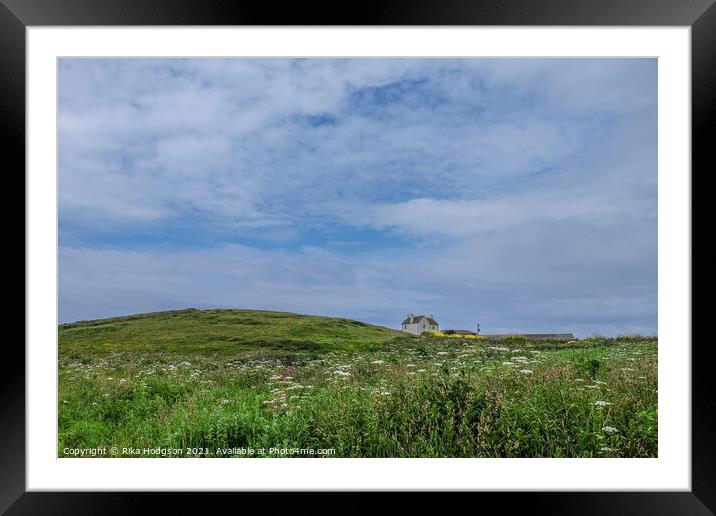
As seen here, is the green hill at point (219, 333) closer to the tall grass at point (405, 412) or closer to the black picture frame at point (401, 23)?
the tall grass at point (405, 412)

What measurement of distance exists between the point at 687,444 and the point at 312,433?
2.47 m

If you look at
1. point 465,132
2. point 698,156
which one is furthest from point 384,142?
point 698,156

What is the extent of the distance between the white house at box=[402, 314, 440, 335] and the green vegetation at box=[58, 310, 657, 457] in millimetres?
1969

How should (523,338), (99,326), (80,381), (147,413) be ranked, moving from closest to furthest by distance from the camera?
(147,413) → (80,381) → (523,338) → (99,326)

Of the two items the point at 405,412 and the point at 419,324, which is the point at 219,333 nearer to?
the point at 419,324

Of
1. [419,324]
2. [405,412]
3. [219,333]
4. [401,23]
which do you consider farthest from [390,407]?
[219,333]

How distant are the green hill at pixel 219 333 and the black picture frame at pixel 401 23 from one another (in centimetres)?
573

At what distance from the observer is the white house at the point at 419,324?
7445 millimetres

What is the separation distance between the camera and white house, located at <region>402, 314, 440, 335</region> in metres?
7.45

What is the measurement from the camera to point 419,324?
24.9 ft

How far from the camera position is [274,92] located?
4.89 meters

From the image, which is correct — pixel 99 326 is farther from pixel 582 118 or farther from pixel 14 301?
pixel 582 118

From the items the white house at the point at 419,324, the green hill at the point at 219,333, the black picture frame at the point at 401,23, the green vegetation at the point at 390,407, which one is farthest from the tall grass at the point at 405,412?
the green hill at the point at 219,333

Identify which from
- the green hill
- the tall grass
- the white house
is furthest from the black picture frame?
the green hill
